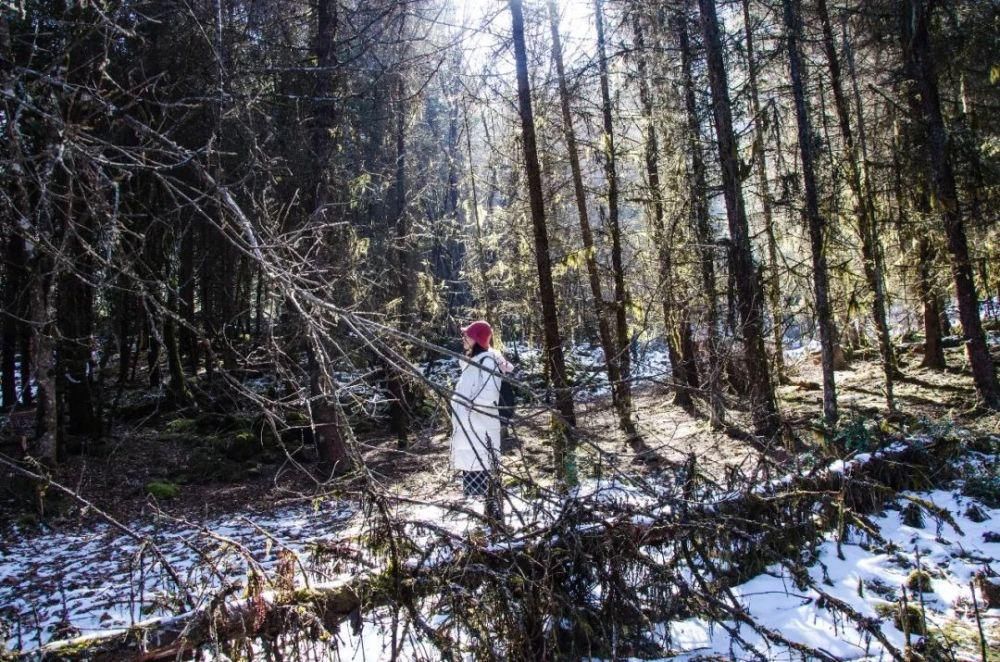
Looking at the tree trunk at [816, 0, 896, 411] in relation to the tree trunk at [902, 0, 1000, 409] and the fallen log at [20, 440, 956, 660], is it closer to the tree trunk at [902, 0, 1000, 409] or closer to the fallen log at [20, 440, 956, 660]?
the tree trunk at [902, 0, 1000, 409]

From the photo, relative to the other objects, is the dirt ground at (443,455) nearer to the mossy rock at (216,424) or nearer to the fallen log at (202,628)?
the mossy rock at (216,424)

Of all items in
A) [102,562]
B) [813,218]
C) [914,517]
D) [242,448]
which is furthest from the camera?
[242,448]

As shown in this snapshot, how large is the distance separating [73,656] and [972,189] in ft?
40.9

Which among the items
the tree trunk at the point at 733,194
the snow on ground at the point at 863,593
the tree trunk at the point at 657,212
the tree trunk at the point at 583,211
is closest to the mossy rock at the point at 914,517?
the snow on ground at the point at 863,593

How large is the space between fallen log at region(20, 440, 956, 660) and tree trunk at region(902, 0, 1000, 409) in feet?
24.7

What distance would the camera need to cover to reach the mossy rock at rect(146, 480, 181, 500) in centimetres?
912

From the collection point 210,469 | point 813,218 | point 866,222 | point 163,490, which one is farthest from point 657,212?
point 163,490

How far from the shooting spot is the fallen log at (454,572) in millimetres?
2869

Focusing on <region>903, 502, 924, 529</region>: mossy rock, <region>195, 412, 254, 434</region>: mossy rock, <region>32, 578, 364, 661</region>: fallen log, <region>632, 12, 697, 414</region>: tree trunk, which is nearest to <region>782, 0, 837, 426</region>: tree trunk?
<region>632, 12, 697, 414</region>: tree trunk

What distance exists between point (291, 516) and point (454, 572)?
5554 mm

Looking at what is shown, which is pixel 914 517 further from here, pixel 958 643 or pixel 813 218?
pixel 813 218

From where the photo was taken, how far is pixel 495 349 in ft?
22.9

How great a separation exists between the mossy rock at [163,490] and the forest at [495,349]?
99 mm

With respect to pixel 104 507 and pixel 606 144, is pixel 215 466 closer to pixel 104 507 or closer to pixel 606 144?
pixel 104 507
